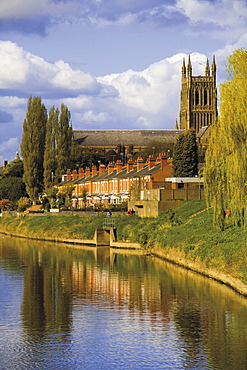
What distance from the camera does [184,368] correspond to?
22.9m

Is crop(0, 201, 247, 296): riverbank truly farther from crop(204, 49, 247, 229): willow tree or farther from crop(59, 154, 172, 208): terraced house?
crop(59, 154, 172, 208): terraced house

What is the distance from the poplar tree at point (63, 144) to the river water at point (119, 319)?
65364 mm

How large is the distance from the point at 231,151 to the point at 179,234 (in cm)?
1515

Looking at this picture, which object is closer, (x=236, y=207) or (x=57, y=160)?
(x=236, y=207)

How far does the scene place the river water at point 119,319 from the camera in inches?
947

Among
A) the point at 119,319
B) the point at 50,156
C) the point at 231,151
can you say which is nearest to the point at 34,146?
the point at 50,156

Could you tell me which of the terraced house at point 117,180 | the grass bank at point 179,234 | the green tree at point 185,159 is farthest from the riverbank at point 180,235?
the green tree at point 185,159

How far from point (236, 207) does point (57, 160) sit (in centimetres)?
7761

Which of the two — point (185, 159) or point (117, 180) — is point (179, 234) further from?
point (117, 180)

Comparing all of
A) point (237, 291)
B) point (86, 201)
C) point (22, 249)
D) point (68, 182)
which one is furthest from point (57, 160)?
point (237, 291)

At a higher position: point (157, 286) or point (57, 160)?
point (57, 160)

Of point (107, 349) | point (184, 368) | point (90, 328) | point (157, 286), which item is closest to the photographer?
point (184, 368)

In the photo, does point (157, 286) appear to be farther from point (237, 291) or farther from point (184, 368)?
point (184, 368)

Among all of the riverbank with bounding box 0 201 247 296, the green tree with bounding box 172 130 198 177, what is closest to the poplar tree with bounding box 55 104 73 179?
the riverbank with bounding box 0 201 247 296
